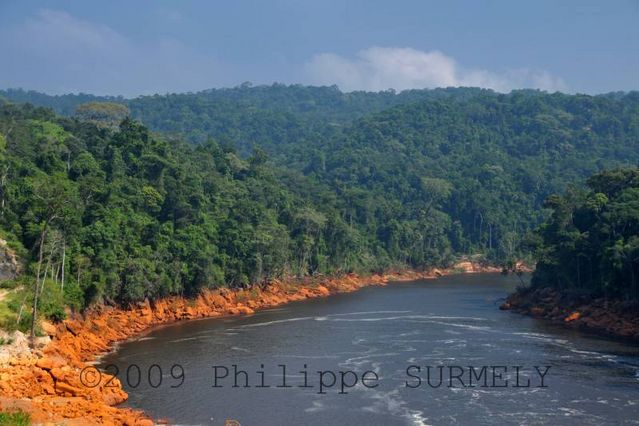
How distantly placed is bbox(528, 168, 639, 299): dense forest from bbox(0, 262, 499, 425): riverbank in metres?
28.2

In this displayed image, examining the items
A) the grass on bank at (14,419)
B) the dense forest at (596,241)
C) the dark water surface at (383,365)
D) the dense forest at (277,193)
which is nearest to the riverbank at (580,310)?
the dense forest at (596,241)

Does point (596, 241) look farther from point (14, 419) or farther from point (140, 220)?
point (14, 419)

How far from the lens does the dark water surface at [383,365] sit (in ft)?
119

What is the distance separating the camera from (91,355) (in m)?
48.0

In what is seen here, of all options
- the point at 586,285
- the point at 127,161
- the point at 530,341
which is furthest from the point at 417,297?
the point at 127,161

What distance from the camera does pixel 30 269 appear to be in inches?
2060

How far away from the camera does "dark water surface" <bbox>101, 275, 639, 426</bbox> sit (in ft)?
119

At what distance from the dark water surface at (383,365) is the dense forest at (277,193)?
7.90 meters

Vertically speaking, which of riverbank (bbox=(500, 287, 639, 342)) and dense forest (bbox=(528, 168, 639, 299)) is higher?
dense forest (bbox=(528, 168, 639, 299))

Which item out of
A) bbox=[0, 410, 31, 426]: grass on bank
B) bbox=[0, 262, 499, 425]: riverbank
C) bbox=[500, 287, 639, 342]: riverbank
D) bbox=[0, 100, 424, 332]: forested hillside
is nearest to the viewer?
bbox=[0, 410, 31, 426]: grass on bank

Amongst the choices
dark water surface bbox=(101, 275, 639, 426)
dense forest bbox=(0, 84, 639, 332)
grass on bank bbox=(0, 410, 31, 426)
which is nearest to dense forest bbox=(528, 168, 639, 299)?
dense forest bbox=(0, 84, 639, 332)

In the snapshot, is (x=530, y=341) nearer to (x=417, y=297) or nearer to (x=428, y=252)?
(x=417, y=297)

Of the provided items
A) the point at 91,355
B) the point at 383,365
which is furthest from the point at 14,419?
the point at 383,365

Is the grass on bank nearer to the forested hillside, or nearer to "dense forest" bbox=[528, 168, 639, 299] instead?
the forested hillside
